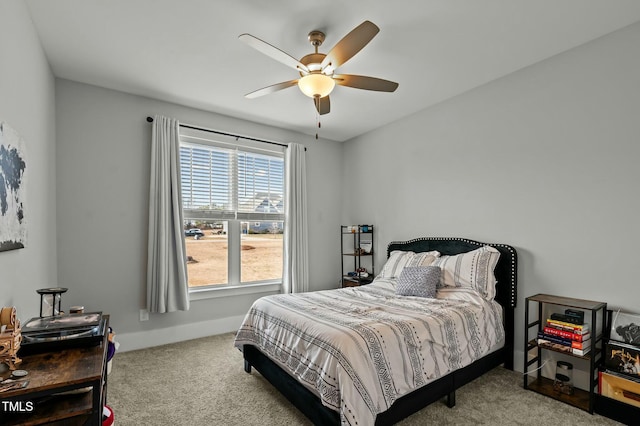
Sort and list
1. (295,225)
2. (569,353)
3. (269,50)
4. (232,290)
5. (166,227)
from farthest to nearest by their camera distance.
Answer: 1. (295,225)
2. (232,290)
3. (166,227)
4. (569,353)
5. (269,50)

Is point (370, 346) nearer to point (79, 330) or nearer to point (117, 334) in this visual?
point (79, 330)

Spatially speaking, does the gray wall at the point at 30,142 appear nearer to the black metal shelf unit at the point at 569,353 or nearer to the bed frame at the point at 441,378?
the bed frame at the point at 441,378

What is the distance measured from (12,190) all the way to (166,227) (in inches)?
68.4

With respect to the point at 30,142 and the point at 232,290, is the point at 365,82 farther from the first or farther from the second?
the point at 232,290

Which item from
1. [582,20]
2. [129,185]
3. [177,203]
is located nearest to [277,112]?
[177,203]

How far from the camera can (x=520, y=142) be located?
2.99m

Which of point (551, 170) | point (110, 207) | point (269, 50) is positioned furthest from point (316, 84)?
point (110, 207)

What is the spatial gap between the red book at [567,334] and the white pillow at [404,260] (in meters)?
1.14

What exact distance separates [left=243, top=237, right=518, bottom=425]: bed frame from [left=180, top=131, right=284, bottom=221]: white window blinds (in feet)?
6.17

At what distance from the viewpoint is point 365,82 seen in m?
2.46

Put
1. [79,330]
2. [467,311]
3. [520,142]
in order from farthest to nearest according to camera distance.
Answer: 1. [520,142]
2. [467,311]
3. [79,330]

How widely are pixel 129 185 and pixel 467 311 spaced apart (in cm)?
354

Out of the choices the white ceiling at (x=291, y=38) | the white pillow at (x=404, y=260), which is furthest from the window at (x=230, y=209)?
the white pillow at (x=404, y=260)

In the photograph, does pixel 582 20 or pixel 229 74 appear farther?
pixel 229 74
